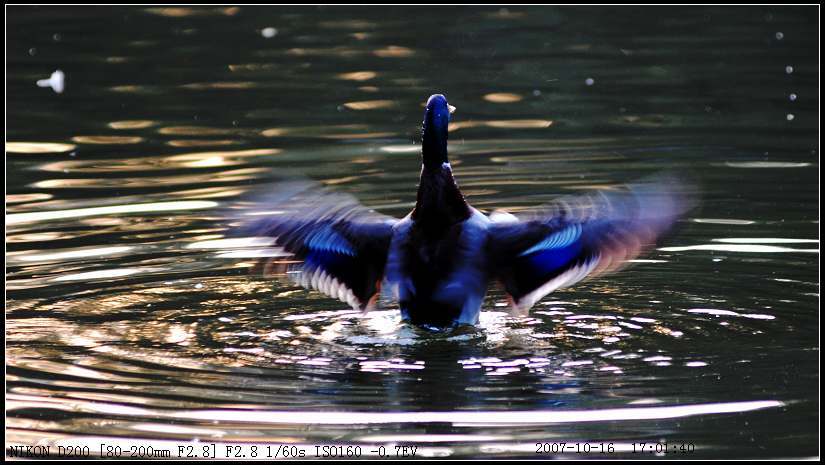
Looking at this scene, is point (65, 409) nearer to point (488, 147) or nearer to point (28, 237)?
point (28, 237)

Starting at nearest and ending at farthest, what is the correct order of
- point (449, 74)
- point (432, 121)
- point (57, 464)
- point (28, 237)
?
point (57, 464) → point (432, 121) → point (28, 237) → point (449, 74)

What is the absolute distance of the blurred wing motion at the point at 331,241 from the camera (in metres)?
8.62

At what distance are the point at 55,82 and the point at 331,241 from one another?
8082 mm

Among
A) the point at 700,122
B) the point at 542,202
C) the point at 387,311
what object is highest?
the point at 700,122

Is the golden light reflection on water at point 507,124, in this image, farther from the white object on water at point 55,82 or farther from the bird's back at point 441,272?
the bird's back at point 441,272

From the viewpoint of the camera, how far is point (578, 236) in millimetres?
8062

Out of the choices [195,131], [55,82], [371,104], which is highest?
[55,82]

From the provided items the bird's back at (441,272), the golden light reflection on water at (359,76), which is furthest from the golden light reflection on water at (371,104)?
the bird's back at (441,272)

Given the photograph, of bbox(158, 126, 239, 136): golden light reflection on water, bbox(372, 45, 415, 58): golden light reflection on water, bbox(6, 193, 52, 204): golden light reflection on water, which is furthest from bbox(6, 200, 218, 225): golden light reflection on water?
bbox(372, 45, 415, 58): golden light reflection on water

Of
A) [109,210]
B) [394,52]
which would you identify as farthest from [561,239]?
[394,52]

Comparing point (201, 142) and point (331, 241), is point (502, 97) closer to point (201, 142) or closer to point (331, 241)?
point (201, 142)

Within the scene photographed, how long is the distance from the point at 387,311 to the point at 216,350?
1.30 metres

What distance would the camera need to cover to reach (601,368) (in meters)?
7.52

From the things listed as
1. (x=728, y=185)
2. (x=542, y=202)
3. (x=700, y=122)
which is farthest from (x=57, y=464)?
(x=700, y=122)
